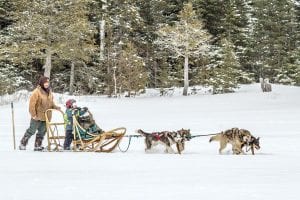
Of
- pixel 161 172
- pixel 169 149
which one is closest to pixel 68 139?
pixel 169 149

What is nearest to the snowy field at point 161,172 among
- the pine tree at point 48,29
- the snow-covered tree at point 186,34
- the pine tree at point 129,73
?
the pine tree at point 48,29

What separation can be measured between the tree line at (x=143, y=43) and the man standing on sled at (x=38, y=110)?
16.3 metres

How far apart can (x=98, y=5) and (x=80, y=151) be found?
26.2 meters

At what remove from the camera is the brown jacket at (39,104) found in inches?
420

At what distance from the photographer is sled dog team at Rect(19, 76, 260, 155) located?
9.78 m

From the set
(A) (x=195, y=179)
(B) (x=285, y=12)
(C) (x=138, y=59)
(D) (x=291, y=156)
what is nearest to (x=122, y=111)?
(C) (x=138, y=59)

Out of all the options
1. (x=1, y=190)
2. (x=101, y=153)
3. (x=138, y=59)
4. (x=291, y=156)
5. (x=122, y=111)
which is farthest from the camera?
(x=138, y=59)

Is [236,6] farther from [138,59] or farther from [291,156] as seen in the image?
[291,156]

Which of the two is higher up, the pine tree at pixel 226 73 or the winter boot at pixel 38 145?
the pine tree at pixel 226 73

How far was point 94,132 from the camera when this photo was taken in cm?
1059

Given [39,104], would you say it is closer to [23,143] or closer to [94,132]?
[23,143]

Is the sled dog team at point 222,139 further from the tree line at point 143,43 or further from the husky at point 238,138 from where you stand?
the tree line at point 143,43

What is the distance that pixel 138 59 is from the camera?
31.8m

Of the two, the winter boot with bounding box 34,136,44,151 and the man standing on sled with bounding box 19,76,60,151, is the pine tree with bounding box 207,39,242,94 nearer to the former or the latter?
the man standing on sled with bounding box 19,76,60,151
